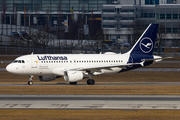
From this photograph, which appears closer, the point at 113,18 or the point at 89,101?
the point at 89,101

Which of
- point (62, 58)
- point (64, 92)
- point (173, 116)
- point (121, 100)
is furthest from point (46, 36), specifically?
point (173, 116)

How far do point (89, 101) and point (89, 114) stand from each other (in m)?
5.83

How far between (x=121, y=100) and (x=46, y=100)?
676 cm

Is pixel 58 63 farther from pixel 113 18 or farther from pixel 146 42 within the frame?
pixel 113 18

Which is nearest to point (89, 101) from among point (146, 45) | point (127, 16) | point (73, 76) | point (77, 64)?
point (73, 76)

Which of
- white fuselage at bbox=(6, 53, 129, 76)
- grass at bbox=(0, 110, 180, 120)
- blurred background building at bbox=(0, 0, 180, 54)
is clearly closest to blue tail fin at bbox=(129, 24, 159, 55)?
white fuselage at bbox=(6, 53, 129, 76)

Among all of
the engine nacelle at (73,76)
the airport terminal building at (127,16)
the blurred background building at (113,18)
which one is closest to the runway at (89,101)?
the engine nacelle at (73,76)

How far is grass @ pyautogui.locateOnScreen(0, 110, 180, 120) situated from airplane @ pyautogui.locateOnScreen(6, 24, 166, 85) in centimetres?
1833

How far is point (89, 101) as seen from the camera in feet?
96.4

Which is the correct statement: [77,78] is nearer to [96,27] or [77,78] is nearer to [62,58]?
[62,58]

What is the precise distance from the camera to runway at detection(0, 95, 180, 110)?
26.6m

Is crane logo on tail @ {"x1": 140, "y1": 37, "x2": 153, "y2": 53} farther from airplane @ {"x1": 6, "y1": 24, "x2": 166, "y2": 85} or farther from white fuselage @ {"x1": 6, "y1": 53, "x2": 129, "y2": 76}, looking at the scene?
white fuselage @ {"x1": 6, "y1": 53, "x2": 129, "y2": 76}

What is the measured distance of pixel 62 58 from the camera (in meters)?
45.4

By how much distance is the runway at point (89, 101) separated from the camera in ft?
87.4
